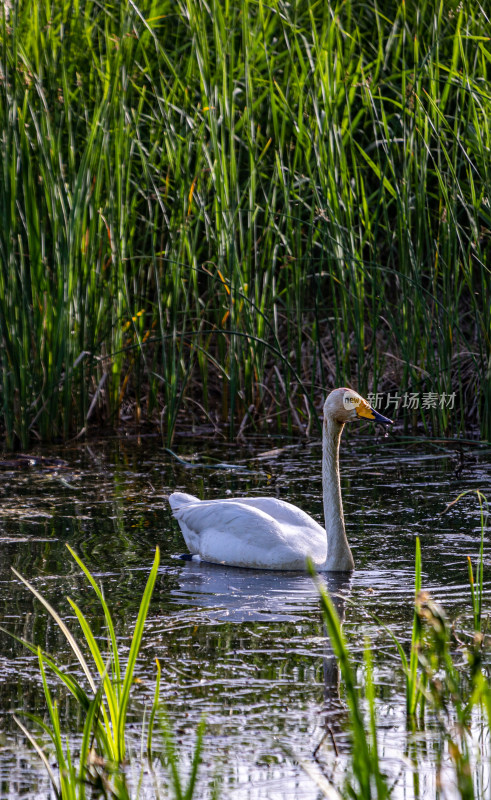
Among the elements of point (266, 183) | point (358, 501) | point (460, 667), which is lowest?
point (358, 501)

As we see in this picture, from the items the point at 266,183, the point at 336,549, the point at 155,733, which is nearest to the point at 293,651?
the point at 155,733

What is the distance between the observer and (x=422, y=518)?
20.3ft

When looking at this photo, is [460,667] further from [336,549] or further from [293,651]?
[336,549]

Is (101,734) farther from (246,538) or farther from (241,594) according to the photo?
(246,538)

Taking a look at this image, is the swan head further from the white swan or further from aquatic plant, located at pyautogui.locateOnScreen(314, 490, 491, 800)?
aquatic plant, located at pyautogui.locateOnScreen(314, 490, 491, 800)

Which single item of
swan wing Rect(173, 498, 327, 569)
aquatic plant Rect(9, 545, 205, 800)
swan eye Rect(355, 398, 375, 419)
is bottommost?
swan wing Rect(173, 498, 327, 569)

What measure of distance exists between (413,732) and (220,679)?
0.83 meters

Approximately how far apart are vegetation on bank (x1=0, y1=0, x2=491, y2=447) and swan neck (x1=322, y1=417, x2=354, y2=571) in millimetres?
1235

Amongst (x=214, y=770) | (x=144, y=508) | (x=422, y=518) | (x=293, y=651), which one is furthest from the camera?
(x=144, y=508)

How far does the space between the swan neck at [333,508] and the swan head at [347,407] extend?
0.16ft

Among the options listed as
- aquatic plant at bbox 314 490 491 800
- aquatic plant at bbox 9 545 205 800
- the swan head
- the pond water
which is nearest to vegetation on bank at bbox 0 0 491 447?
the pond water

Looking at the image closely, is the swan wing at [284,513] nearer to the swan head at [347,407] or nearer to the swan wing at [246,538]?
the swan wing at [246,538]

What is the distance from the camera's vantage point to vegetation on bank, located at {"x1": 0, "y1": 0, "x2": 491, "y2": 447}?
739 centimetres

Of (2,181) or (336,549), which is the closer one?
(336,549)
